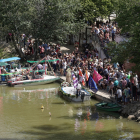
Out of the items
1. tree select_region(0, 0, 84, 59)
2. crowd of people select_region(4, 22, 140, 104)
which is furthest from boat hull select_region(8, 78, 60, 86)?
tree select_region(0, 0, 84, 59)

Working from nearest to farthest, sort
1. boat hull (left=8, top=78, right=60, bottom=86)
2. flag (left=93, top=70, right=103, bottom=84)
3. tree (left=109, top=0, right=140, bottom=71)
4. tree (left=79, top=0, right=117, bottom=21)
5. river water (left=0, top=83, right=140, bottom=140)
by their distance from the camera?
river water (left=0, top=83, right=140, bottom=140) < tree (left=109, top=0, right=140, bottom=71) < flag (left=93, top=70, right=103, bottom=84) < boat hull (left=8, top=78, right=60, bottom=86) < tree (left=79, top=0, right=117, bottom=21)

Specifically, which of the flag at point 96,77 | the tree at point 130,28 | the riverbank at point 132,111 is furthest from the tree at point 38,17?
the riverbank at point 132,111

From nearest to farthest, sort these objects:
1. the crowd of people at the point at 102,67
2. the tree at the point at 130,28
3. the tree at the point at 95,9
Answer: the tree at the point at 130,28 → the crowd of people at the point at 102,67 → the tree at the point at 95,9

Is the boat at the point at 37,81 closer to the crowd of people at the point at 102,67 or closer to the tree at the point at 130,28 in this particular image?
the crowd of people at the point at 102,67

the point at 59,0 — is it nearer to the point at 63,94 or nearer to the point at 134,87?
the point at 63,94

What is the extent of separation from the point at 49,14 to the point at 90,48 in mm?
6534

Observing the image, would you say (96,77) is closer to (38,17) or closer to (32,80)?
(32,80)

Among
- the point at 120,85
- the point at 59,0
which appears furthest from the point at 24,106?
the point at 59,0

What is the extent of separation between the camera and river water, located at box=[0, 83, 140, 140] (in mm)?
17031

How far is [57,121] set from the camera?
19.7 meters

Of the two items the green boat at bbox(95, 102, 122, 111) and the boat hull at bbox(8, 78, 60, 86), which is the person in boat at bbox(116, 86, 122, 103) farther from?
the boat hull at bbox(8, 78, 60, 86)

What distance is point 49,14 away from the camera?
3569 cm

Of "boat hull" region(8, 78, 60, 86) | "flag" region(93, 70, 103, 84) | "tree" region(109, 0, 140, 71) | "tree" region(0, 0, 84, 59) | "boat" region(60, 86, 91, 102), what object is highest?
"tree" region(0, 0, 84, 59)

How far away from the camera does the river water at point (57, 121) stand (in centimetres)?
1703
